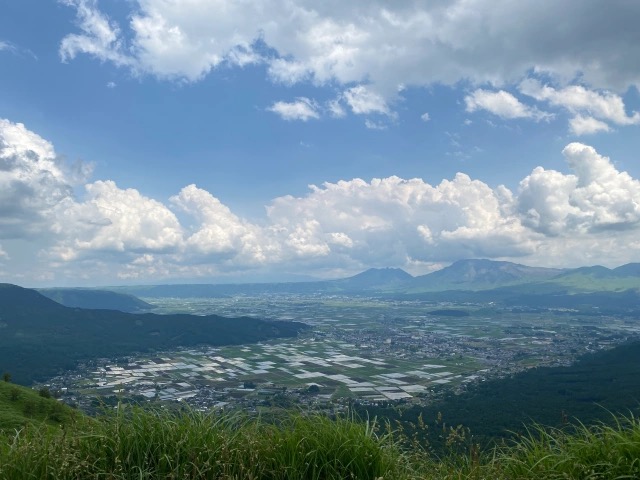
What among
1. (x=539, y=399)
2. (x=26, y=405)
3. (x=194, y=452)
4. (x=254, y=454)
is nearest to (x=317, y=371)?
(x=539, y=399)

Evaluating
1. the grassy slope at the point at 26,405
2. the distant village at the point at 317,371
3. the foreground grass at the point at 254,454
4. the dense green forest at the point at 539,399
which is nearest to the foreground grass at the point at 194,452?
the foreground grass at the point at 254,454

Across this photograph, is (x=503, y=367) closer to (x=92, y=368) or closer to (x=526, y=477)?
(x=92, y=368)

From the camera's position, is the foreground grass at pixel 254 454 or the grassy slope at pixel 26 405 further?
the grassy slope at pixel 26 405

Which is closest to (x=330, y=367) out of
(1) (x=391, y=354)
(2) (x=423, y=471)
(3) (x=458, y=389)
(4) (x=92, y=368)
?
(1) (x=391, y=354)

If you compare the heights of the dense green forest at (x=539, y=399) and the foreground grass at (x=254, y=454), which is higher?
the foreground grass at (x=254, y=454)

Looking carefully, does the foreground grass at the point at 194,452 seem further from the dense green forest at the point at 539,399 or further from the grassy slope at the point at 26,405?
the dense green forest at the point at 539,399

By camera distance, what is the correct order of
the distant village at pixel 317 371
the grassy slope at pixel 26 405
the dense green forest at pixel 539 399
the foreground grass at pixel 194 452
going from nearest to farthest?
the foreground grass at pixel 194 452 < the grassy slope at pixel 26 405 < the dense green forest at pixel 539 399 < the distant village at pixel 317 371

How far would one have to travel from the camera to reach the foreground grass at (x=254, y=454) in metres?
5.73

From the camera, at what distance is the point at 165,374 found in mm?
130000

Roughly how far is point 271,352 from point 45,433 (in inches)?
7235

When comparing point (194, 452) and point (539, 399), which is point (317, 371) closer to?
point (539, 399)

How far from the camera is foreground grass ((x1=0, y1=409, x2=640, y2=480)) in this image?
18.8ft

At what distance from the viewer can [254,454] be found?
20.2 ft

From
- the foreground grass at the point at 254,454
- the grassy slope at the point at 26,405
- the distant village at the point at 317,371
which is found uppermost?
the foreground grass at the point at 254,454
